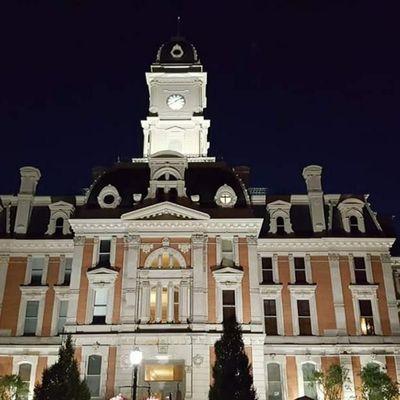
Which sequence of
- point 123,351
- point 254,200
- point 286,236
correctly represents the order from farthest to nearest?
point 254,200, point 286,236, point 123,351

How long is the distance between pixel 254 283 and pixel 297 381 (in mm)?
8343

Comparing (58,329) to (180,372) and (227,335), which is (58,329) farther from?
(227,335)

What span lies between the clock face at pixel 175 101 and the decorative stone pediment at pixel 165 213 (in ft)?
63.5

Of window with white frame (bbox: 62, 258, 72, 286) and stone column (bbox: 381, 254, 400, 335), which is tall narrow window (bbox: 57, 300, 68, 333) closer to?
window with white frame (bbox: 62, 258, 72, 286)

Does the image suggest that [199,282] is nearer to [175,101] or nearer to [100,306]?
[100,306]

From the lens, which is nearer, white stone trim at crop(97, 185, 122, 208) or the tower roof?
white stone trim at crop(97, 185, 122, 208)

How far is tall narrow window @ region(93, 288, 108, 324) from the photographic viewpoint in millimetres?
40750

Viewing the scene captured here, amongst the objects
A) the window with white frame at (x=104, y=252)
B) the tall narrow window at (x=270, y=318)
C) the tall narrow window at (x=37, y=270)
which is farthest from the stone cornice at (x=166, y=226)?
the tall narrow window at (x=37, y=270)

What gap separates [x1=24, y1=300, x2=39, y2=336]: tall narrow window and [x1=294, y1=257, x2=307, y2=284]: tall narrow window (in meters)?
20.4

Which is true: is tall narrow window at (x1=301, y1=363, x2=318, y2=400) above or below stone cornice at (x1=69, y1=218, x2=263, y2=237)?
below

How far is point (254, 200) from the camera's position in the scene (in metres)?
51.2

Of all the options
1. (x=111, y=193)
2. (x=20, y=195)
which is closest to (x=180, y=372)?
(x=111, y=193)

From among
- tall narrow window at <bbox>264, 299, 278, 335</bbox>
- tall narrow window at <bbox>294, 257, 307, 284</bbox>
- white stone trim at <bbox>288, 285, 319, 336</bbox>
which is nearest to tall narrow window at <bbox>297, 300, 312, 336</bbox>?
white stone trim at <bbox>288, 285, 319, 336</bbox>

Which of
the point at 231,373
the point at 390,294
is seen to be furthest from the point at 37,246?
the point at 390,294
